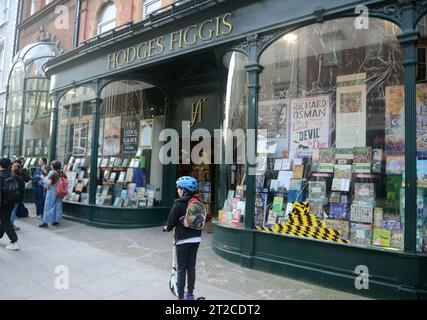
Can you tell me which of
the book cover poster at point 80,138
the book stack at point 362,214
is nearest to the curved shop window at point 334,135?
the book stack at point 362,214

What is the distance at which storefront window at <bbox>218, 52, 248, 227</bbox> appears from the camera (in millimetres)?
6883

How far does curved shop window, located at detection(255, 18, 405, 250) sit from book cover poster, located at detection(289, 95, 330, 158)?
18 mm

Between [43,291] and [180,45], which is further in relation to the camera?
[180,45]

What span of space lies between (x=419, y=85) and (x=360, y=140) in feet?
3.94

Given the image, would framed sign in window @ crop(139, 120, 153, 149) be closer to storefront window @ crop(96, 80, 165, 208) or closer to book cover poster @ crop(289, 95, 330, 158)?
storefront window @ crop(96, 80, 165, 208)

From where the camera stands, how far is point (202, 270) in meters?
5.75

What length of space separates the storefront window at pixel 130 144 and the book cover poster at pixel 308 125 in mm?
4599

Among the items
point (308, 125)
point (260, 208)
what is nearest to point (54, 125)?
point (260, 208)

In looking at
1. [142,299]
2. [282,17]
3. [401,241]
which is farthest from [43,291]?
[282,17]

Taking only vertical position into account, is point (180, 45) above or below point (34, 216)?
above

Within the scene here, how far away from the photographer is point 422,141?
531 centimetres

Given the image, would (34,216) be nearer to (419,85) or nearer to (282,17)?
(282,17)

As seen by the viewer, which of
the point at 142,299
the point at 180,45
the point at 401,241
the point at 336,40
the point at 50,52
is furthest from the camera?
the point at 50,52

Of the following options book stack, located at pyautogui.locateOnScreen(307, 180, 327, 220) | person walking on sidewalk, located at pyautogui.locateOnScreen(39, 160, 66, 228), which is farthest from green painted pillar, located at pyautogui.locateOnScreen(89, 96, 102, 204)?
book stack, located at pyautogui.locateOnScreen(307, 180, 327, 220)
